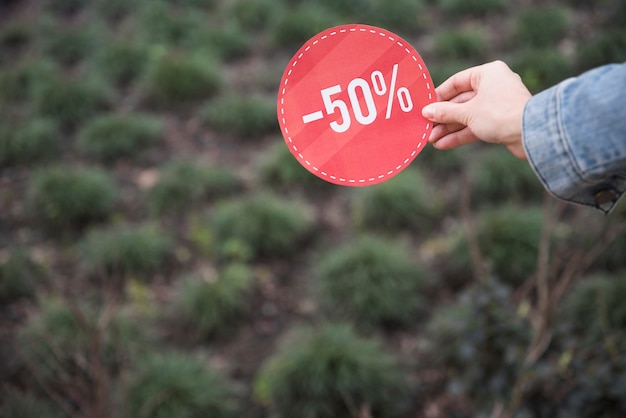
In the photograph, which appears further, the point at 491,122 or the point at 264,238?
the point at 264,238

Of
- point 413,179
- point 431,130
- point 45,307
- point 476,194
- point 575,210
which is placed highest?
point 431,130

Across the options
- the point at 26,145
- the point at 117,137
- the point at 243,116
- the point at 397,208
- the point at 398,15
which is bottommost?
the point at 397,208

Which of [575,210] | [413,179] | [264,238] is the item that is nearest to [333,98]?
[264,238]

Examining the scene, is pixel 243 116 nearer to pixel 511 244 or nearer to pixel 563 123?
pixel 511 244

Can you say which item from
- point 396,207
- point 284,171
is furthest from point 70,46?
point 396,207

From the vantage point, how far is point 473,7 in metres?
5.56

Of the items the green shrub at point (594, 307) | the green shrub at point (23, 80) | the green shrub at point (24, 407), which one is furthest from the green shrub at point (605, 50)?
the green shrub at point (23, 80)

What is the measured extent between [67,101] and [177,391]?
3240 mm

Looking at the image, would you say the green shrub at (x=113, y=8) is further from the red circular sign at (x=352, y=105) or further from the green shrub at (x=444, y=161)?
the red circular sign at (x=352, y=105)

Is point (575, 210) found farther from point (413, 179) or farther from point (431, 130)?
point (431, 130)

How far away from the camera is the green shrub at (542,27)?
4.84 m

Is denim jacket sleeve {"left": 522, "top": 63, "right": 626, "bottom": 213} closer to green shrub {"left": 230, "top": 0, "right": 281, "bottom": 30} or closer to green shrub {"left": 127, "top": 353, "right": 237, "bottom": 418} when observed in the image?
green shrub {"left": 127, "top": 353, "right": 237, "bottom": 418}

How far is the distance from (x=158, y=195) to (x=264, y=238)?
2.98 ft

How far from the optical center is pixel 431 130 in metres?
1.16
